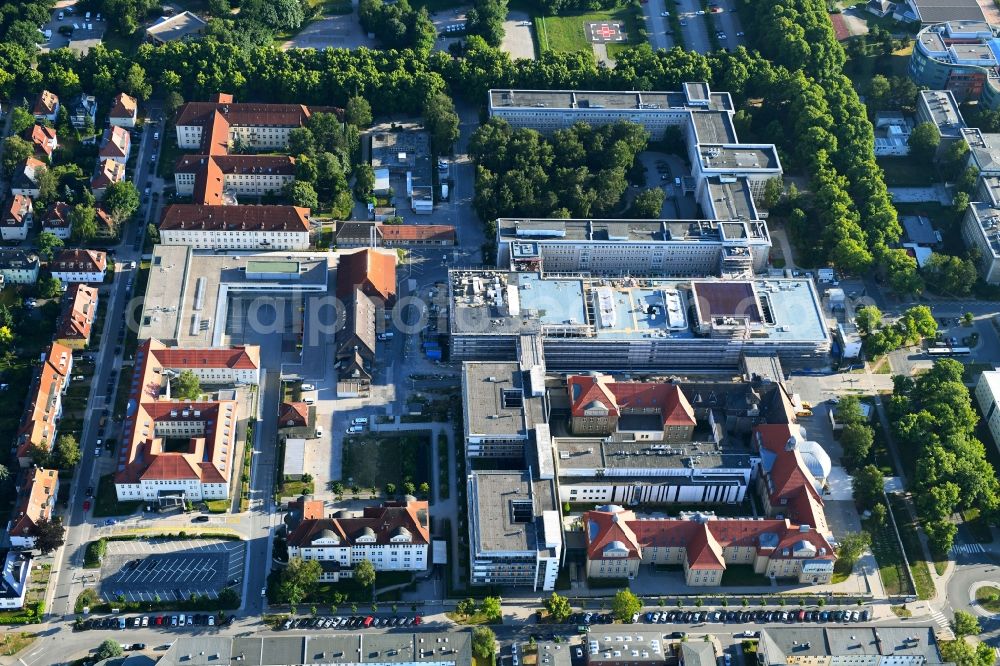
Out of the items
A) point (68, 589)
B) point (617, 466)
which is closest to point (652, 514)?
point (617, 466)

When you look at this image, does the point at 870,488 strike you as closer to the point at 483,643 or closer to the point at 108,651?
the point at 483,643

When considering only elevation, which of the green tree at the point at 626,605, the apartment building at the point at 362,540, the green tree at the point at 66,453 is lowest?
the green tree at the point at 626,605

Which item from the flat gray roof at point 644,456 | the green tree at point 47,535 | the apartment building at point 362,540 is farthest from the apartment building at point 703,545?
the green tree at point 47,535

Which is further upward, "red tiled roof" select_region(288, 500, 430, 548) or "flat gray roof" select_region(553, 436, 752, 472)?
"flat gray roof" select_region(553, 436, 752, 472)

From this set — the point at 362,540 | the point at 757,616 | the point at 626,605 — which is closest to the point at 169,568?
the point at 362,540

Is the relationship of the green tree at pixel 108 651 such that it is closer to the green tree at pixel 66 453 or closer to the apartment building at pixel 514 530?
the green tree at pixel 66 453

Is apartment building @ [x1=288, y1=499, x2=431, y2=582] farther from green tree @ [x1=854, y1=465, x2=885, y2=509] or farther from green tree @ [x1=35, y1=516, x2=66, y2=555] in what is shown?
green tree @ [x1=854, y1=465, x2=885, y2=509]

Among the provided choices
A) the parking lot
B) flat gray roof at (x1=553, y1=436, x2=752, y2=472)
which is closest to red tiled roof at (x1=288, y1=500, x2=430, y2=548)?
the parking lot
